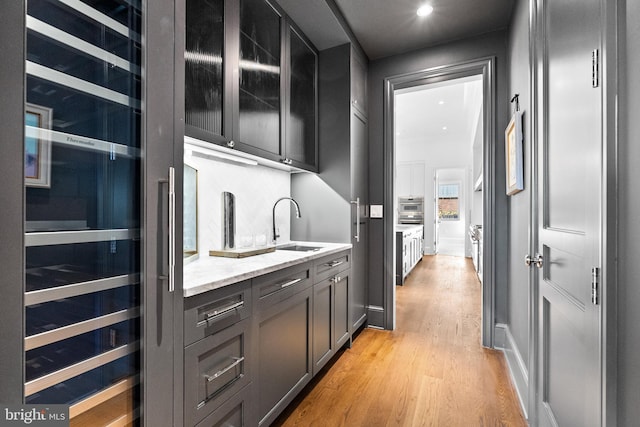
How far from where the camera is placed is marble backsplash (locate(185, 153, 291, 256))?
6.18ft

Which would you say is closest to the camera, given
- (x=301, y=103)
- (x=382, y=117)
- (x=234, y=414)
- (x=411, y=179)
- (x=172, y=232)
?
(x=172, y=232)

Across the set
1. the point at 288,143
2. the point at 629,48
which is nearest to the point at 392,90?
the point at 288,143

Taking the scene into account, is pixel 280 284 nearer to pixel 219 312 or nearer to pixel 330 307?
pixel 219 312

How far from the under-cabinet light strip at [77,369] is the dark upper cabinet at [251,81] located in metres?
0.94

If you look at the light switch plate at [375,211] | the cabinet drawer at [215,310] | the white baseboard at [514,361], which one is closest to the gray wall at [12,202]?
the cabinet drawer at [215,310]

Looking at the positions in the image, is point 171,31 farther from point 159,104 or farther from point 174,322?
point 174,322

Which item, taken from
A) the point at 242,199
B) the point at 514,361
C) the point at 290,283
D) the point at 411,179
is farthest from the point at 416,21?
the point at 411,179

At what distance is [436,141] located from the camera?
853 cm

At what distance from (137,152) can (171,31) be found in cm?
42

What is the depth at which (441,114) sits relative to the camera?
20.9 ft

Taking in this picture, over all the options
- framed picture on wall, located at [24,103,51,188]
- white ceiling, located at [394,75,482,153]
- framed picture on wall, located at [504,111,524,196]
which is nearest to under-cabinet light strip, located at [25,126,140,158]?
framed picture on wall, located at [24,103,51,188]

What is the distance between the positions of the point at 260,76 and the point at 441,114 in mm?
5374

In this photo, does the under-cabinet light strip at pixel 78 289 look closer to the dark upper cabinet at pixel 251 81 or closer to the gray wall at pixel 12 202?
the gray wall at pixel 12 202

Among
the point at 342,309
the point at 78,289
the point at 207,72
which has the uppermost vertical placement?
the point at 207,72
